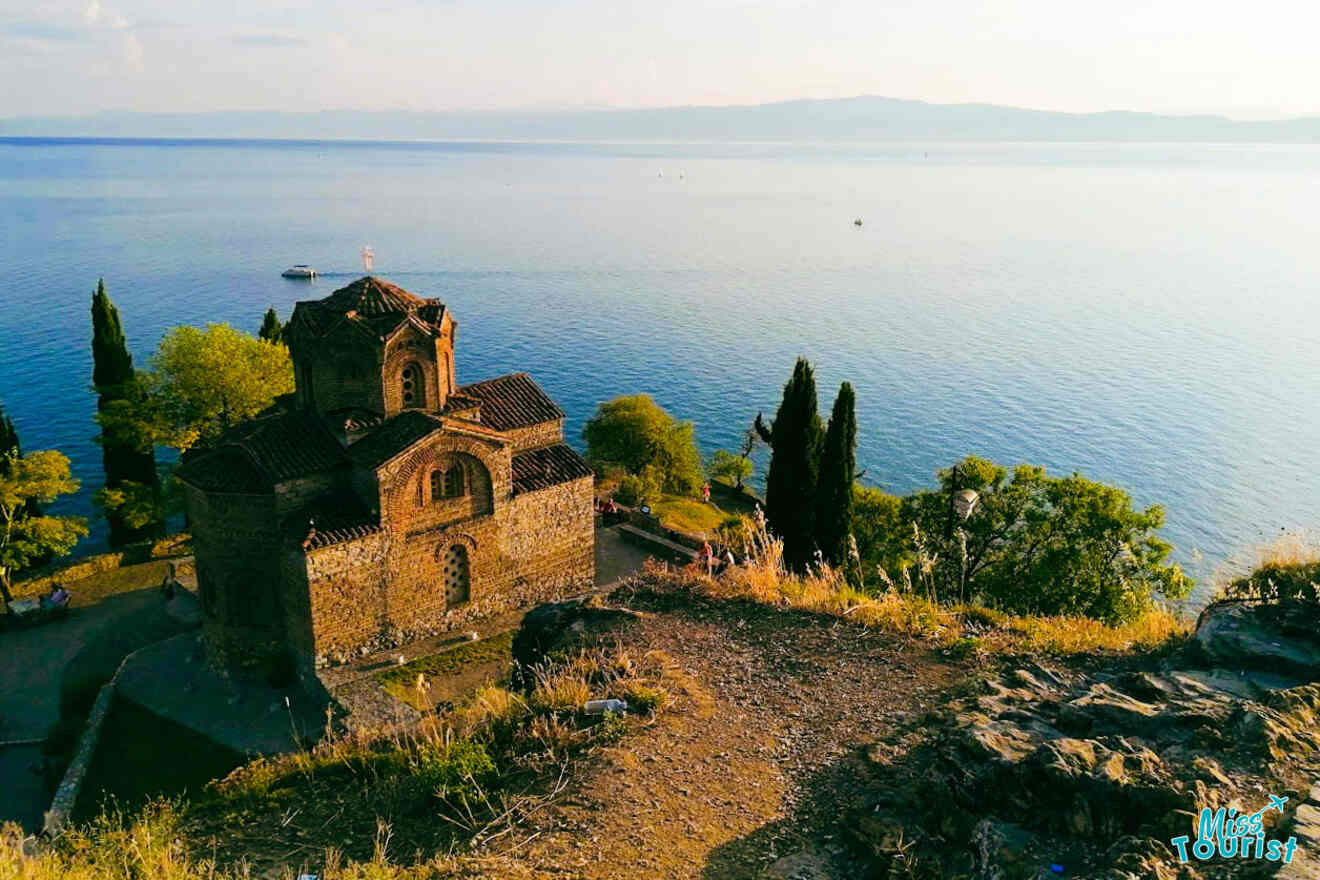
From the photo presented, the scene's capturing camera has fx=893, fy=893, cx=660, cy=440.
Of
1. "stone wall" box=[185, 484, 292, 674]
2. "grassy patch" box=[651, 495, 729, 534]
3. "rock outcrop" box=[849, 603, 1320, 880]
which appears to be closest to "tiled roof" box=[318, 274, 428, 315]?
"stone wall" box=[185, 484, 292, 674]

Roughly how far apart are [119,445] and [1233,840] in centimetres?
4002

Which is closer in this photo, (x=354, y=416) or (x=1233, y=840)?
(x=1233, y=840)

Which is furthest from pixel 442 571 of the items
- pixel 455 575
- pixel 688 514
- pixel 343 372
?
pixel 688 514

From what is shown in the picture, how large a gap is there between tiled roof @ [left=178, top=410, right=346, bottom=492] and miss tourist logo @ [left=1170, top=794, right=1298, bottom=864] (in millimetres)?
21067

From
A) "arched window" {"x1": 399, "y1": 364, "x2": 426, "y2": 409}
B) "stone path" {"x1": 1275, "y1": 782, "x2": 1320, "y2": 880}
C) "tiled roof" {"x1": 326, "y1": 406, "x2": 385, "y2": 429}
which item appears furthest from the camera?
"arched window" {"x1": 399, "y1": 364, "x2": 426, "y2": 409}

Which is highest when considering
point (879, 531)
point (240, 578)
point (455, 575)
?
point (240, 578)

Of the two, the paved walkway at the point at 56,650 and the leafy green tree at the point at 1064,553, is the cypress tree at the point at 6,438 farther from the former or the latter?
the leafy green tree at the point at 1064,553

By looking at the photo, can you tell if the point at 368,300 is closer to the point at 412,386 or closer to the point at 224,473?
the point at 412,386

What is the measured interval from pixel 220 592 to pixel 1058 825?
22.0m

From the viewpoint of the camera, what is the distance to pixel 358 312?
2389 cm

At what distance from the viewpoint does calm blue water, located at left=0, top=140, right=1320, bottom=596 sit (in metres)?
56.3

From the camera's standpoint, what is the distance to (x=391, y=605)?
24.3 metres

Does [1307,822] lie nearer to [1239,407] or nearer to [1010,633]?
[1010,633]

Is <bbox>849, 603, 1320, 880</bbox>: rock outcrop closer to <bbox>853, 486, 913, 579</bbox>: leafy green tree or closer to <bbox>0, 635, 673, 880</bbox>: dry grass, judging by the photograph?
<bbox>0, 635, 673, 880</bbox>: dry grass
